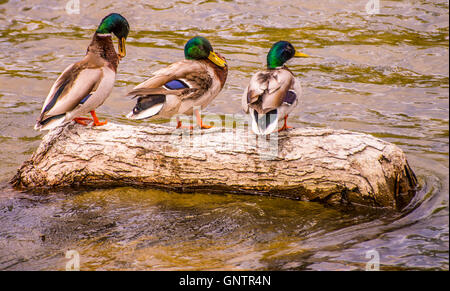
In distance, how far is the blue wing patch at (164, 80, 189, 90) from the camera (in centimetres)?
528

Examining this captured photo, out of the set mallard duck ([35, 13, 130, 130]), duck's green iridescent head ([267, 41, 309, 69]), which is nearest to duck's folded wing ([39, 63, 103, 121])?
mallard duck ([35, 13, 130, 130])

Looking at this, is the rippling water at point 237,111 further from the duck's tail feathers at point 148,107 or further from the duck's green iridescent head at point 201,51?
the duck's green iridescent head at point 201,51

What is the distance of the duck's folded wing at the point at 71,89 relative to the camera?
5.21 meters

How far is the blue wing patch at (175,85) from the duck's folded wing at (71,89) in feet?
2.12

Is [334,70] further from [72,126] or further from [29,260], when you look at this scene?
[29,260]

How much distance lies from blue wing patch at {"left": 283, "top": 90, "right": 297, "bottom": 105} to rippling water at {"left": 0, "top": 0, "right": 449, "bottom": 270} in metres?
0.91

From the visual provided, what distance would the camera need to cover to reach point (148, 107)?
5.26 m

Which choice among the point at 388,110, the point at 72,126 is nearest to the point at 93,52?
the point at 72,126

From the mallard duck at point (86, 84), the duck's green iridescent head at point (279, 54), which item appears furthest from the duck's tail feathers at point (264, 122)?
the mallard duck at point (86, 84)

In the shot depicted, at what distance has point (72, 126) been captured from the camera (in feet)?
18.4

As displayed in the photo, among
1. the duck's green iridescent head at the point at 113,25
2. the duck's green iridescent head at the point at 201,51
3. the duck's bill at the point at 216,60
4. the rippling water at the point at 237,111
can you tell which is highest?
the duck's green iridescent head at the point at 113,25

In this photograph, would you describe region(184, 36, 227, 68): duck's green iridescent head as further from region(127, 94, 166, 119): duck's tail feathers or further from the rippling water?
the rippling water

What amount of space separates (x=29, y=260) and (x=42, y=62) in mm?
6177

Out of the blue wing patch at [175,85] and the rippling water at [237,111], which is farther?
the blue wing patch at [175,85]
